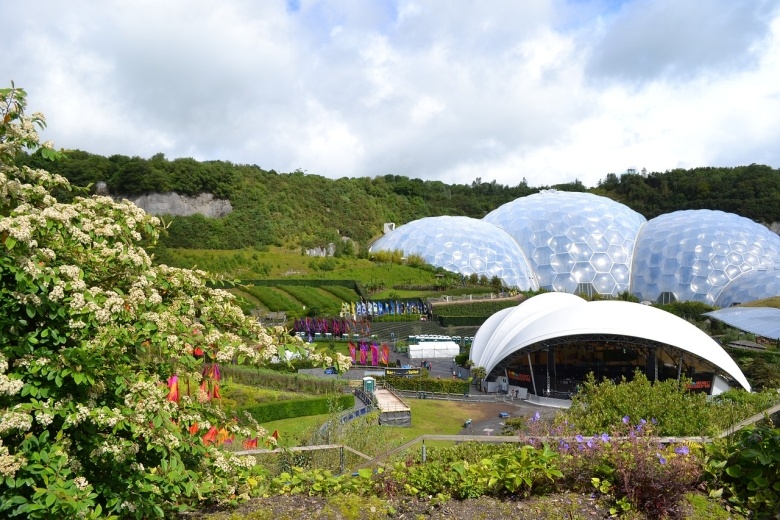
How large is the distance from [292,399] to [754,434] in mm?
16327

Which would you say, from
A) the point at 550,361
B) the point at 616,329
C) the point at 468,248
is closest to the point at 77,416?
the point at 616,329

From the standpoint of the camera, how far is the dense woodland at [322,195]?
62188mm

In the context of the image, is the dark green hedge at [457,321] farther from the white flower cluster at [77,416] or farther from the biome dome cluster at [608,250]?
the white flower cluster at [77,416]

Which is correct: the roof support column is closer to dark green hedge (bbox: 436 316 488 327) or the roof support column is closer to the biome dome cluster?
dark green hedge (bbox: 436 316 488 327)

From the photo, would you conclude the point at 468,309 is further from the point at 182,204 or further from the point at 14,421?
the point at 14,421

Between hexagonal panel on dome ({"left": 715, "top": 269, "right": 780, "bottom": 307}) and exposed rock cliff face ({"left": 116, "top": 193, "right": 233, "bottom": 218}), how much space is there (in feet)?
169

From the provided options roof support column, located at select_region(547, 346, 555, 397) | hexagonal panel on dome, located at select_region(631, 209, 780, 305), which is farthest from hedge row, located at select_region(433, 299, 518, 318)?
roof support column, located at select_region(547, 346, 555, 397)

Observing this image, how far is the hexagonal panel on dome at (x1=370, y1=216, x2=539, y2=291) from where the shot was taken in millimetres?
53344

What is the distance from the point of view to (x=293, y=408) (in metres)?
19.2

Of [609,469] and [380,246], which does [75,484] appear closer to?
[609,469]

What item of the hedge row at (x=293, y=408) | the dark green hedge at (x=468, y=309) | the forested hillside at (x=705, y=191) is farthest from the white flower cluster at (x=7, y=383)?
the forested hillside at (x=705, y=191)

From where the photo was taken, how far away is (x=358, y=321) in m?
38.2

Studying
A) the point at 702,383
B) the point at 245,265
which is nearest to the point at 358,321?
the point at 245,265

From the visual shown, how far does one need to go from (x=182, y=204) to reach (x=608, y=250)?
45.7 meters
